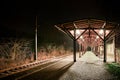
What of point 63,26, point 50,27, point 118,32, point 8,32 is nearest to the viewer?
point 8,32

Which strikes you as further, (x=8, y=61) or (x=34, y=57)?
(x=34, y=57)

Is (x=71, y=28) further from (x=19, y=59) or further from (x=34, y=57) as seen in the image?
(x=19, y=59)

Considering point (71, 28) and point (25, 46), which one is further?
point (71, 28)

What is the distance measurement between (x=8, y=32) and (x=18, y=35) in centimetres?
163

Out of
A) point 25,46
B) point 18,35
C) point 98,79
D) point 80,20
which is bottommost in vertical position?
point 98,79

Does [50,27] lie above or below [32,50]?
above

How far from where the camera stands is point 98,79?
28.5 feet

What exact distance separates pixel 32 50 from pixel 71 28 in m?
5.07

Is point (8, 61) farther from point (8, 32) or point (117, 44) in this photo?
point (117, 44)

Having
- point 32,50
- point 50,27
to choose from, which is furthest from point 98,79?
point 50,27

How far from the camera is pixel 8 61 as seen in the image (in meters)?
13.9

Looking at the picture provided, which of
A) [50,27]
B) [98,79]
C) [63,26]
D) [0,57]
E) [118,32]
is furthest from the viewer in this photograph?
[50,27]

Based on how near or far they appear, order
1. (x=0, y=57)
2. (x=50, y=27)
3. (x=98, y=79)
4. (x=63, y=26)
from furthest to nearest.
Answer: (x=50, y=27)
(x=63, y=26)
(x=0, y=57)
(x=98, y=79)

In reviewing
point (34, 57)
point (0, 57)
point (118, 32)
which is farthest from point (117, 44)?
point (0, 57)
